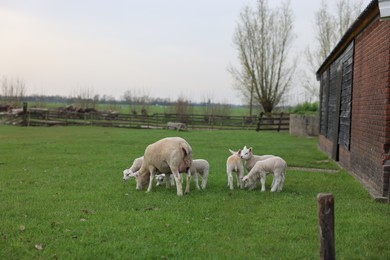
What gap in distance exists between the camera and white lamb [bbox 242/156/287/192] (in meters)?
10.6

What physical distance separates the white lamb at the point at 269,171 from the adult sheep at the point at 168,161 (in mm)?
1415

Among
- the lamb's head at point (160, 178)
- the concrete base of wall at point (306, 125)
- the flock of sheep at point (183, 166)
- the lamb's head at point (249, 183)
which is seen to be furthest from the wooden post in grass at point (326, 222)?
the concrete base of wall at point (306, 125)

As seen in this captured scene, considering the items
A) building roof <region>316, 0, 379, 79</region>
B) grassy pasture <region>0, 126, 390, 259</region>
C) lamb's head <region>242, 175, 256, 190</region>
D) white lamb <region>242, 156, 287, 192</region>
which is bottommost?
grassy pasture <region>0, 126, 390, 259</region>

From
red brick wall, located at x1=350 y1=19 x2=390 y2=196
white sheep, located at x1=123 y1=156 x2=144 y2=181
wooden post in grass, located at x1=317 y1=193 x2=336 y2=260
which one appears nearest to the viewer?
wooden post in grass, located at x1=317 y1=193 x2=336 y2=260

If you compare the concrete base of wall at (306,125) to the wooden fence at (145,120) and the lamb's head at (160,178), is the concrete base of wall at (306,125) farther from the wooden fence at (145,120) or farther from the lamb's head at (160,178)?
the lamb's head at (160,178)

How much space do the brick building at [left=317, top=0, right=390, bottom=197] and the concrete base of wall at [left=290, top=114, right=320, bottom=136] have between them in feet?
50.0

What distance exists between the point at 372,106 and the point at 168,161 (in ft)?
16.3

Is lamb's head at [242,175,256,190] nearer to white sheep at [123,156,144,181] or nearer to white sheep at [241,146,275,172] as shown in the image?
white sheep at [241,146,275,172]

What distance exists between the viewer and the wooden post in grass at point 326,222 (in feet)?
15.8

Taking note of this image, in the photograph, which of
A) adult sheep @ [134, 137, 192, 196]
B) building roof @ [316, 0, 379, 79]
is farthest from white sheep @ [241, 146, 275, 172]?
building roof @ [316, 0, 379, 79]

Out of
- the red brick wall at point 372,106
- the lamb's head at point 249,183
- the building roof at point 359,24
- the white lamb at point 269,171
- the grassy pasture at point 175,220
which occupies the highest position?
the building roof at point 359,24

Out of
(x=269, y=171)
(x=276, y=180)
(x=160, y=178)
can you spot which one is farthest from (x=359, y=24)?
(x=160, y=178)

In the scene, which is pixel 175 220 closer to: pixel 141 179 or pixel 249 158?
pixel 141 179

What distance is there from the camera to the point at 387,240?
6695 millimetres
